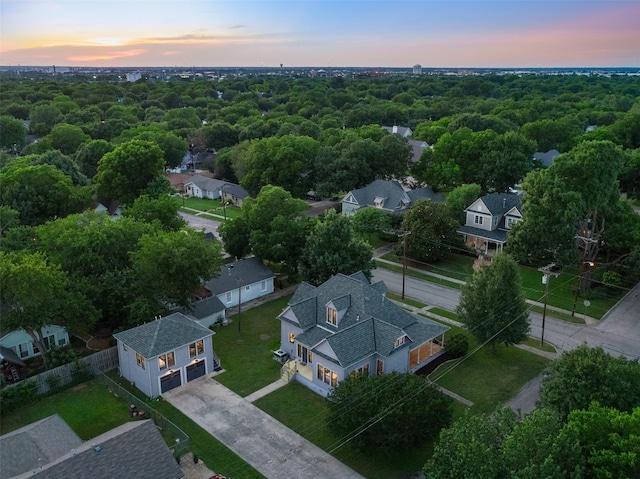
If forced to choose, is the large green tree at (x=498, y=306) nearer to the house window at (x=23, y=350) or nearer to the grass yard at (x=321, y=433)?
the grass yard at (x=321, y=433)

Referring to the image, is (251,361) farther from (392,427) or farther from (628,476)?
(628,476)

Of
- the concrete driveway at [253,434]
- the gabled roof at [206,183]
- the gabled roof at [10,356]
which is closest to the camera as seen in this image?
the concrete driveway at [253,434]

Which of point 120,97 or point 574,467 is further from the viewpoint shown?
point 120,97

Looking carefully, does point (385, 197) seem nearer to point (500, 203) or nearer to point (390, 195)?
point (390, 195)

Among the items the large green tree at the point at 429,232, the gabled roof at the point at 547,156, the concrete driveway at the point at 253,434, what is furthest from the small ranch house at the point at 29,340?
the gabled roof at the point at 547,156

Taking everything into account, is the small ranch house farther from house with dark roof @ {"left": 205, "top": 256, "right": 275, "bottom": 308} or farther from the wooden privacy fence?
house with dark roof @ {"left": 205, "top": 256, "right": 275, "bottom": 308}

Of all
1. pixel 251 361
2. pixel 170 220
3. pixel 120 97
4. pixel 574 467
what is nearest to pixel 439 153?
pixel 170 220
